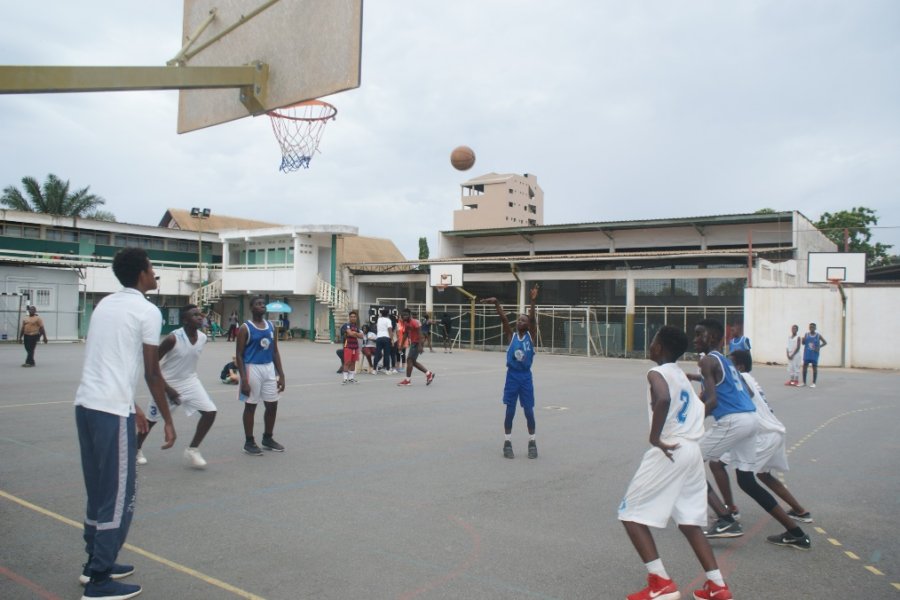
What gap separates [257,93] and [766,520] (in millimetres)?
6016

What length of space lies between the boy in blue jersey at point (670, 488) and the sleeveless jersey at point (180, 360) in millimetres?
5253

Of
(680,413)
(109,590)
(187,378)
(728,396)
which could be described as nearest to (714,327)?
(728,396)

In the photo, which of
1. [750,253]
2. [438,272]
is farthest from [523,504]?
[438,272]

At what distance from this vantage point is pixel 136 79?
16.1ft

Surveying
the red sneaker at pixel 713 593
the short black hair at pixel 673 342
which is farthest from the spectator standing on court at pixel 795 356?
the red sneaker at pixel 713 593

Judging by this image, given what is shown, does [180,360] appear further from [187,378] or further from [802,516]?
[802,516]

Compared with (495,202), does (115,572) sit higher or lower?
lower

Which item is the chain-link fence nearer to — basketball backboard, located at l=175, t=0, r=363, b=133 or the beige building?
the beige building

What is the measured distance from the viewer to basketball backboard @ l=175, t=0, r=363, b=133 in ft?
18.3

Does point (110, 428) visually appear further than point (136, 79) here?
No

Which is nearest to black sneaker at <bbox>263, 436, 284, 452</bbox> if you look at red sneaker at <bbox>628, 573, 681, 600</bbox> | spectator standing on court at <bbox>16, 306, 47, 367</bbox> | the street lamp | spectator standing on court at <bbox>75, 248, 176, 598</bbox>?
spectator standing on court at <bbox>75, 248, 176, 598</bbox>

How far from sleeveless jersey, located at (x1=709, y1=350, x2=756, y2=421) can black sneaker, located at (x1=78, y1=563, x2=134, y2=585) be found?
14.9ft

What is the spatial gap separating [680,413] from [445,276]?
112 ft

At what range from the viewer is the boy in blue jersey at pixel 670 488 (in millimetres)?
4133
